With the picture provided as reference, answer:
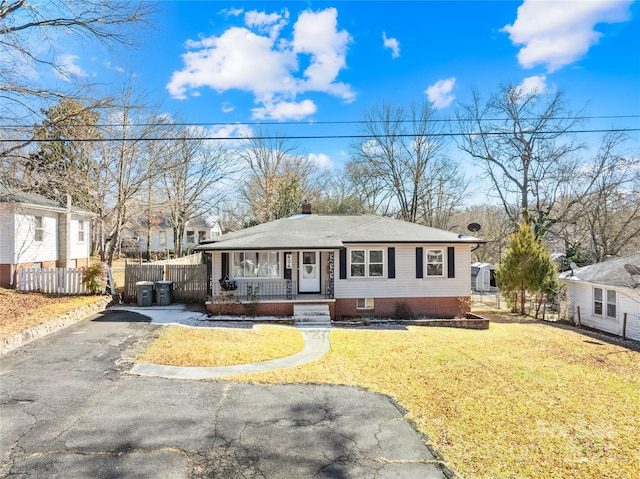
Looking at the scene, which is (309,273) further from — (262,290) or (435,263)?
(435,263)

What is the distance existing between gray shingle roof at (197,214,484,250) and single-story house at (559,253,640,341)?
5.95m

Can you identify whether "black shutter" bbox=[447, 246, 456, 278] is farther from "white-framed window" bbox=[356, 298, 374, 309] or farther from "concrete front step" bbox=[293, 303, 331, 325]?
"concrete front step" bbox=[293, 303, 331, 325]

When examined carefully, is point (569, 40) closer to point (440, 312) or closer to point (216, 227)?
point (440, 312)

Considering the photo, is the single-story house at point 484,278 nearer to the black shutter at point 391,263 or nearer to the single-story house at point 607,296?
the single-story house at point 607,296

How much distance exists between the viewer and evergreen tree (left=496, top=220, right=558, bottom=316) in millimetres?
18656

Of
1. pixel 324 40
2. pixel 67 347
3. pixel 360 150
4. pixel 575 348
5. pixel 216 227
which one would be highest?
pixel 360 150

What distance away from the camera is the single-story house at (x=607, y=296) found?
1485cm

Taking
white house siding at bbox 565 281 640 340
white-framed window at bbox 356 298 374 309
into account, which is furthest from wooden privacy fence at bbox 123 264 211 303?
white house siding at bbox 565 281 640 340

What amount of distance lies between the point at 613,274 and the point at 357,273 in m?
11.2

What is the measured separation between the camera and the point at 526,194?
29.5 meters

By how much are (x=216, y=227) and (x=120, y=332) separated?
4457 centimetres

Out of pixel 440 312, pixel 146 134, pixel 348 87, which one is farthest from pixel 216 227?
pixel 440 312

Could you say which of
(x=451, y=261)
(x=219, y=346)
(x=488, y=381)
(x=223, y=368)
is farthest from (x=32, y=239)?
(x=488, y=381)

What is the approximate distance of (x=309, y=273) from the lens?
1609cm
